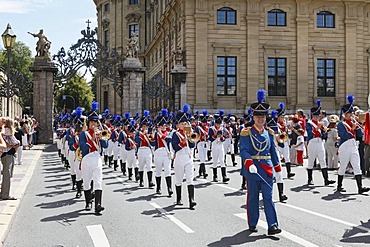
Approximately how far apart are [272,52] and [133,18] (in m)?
32.4

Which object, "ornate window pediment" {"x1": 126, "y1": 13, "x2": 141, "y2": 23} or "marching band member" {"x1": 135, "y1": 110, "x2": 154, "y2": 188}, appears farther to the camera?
"ornate window pediment" {"x1": 126, "y1": 13, "x2": 141, "y2": 23}

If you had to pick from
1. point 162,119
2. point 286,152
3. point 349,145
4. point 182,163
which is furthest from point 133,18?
point 182,163

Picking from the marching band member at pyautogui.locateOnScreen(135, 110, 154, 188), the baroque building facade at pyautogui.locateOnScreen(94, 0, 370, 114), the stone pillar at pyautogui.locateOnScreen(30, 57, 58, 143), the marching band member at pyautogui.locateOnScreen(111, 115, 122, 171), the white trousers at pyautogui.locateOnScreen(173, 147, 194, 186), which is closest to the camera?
the white trousers at pyautogui.locateOnScreen(173, 147, 194, 186)

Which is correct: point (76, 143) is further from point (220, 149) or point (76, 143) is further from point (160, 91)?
point (160, 91)

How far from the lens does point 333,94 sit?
39.2 meters

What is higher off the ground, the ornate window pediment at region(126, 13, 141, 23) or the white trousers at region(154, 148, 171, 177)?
the ornate window pediment at region(126, 13, 141, 23)

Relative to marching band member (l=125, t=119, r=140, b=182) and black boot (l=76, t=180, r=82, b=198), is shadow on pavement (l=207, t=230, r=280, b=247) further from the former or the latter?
marching band member (l=125, t=119, r=140, b=182)

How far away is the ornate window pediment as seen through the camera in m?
65.9

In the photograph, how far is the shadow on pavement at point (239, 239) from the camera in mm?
7719

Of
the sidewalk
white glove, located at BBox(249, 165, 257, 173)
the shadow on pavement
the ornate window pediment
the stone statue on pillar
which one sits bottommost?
the sidewalk

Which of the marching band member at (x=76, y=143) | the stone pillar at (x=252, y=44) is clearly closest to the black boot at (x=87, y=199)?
the marching band member at (x=76, y=143)

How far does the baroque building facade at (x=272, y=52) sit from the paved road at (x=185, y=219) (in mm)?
22343

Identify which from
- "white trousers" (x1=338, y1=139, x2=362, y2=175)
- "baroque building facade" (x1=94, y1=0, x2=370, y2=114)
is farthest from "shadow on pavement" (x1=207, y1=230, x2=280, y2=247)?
"baroque building facade" (x1=94, y1=0, x2=370, y2=114)

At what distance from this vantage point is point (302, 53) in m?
38.0
